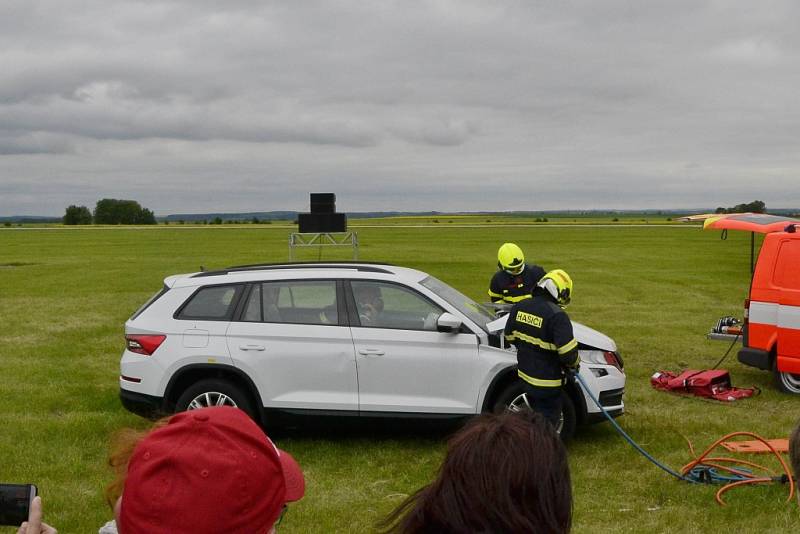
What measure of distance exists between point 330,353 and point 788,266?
6033 millimetres

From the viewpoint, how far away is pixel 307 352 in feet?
25.2

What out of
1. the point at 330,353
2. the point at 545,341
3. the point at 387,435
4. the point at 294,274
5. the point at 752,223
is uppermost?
the point at 752,223

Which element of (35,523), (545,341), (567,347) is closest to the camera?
(35,523)

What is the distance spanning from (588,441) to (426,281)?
7.42 ft

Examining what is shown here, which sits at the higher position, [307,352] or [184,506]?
[184,506]

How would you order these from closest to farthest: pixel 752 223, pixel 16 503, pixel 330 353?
pixel 16 503 → pixel 330 353 → pixel 752 223

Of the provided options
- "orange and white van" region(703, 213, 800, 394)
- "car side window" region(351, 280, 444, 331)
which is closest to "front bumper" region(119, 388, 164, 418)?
"car side window" region(351, 280, 444, 331)

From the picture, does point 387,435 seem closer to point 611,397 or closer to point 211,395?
point 211,395

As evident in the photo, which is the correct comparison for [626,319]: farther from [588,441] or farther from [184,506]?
[184,506]

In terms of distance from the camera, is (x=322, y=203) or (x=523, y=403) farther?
(x=322, y=203)

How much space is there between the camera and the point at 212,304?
805 centimetres

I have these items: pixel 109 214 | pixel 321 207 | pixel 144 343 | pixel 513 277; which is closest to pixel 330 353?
pixel 144 343

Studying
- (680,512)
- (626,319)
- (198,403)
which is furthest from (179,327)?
(626,319)

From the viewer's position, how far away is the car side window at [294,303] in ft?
26.0
